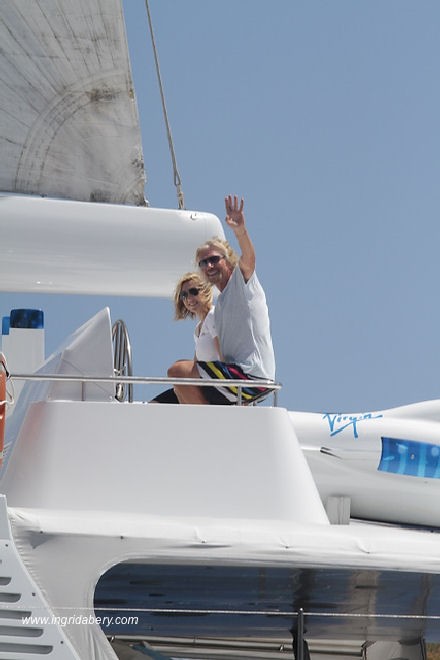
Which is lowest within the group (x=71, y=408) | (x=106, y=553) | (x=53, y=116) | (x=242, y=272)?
(x=106, y=553)

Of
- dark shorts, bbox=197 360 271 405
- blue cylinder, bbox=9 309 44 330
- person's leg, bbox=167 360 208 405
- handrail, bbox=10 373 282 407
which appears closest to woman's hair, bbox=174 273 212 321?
person's leg, bbox=167 360 208 405

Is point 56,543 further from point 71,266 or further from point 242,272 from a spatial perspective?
point 71,266

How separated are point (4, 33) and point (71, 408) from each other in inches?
125

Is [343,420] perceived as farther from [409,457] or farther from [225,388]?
[225,388]

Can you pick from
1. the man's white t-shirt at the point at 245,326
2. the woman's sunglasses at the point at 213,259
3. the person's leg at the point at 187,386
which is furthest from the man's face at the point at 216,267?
the person's leg at the point at 187,386

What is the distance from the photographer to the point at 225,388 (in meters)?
4.48

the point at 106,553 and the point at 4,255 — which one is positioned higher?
the point at 4,255

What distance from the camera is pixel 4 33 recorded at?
21.4ft

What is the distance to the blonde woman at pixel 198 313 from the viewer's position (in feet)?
15.6

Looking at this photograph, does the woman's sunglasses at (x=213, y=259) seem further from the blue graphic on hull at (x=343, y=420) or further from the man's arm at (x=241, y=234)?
the blue graphic on hull at (x=343, y=420)

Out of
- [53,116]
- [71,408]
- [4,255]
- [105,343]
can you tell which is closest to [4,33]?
[53,116]

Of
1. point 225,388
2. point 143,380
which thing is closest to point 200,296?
point 225,388

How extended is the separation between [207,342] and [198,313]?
242 mm

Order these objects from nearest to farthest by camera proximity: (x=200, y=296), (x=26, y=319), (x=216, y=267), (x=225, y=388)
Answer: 1. (x=225, y=388)
2. (x=216, y=267)
3. (x=200, y=296)
4. (x=26, y=319)
